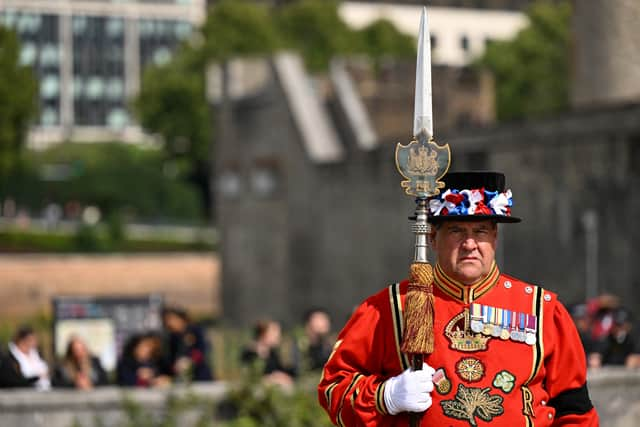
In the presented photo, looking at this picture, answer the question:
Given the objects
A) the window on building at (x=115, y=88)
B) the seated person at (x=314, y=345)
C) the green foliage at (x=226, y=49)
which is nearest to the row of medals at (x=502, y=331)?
the seated person at (x=314, y=345)

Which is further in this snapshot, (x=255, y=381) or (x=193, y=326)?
(x=193, y=326)

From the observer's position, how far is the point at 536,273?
26.3 metres

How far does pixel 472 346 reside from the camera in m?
6.30

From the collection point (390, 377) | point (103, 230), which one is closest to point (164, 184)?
point (103, 230)

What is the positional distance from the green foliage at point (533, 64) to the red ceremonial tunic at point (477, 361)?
65019 millimetres

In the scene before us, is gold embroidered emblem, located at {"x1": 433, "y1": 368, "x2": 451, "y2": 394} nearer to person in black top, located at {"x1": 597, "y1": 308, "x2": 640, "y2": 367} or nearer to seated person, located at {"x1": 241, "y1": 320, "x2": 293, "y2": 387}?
seated person, located at {"x1": 241, "y1": 320, "x2": 293, "y2": 387}

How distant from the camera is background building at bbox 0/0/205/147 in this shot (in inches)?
5404

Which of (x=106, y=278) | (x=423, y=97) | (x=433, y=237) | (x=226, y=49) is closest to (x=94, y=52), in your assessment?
(x=226, y=49)

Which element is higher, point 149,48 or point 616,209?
point 149,48

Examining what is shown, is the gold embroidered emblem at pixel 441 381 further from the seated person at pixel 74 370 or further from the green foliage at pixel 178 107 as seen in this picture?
the green foliage at pixel 178 107

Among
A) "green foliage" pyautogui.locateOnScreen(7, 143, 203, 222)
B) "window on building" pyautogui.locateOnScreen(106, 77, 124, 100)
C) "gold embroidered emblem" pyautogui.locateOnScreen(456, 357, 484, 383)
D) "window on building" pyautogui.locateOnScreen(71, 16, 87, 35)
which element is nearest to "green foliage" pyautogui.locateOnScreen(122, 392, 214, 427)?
"gold embroidered emblem" pyautogui.locateOnScreen(456, 357, 484, 383)

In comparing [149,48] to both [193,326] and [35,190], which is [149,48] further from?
[193,326]

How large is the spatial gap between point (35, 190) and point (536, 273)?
192ft

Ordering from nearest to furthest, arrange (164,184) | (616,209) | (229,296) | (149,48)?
(616,209), (229,296), (164,184), (149,48)
